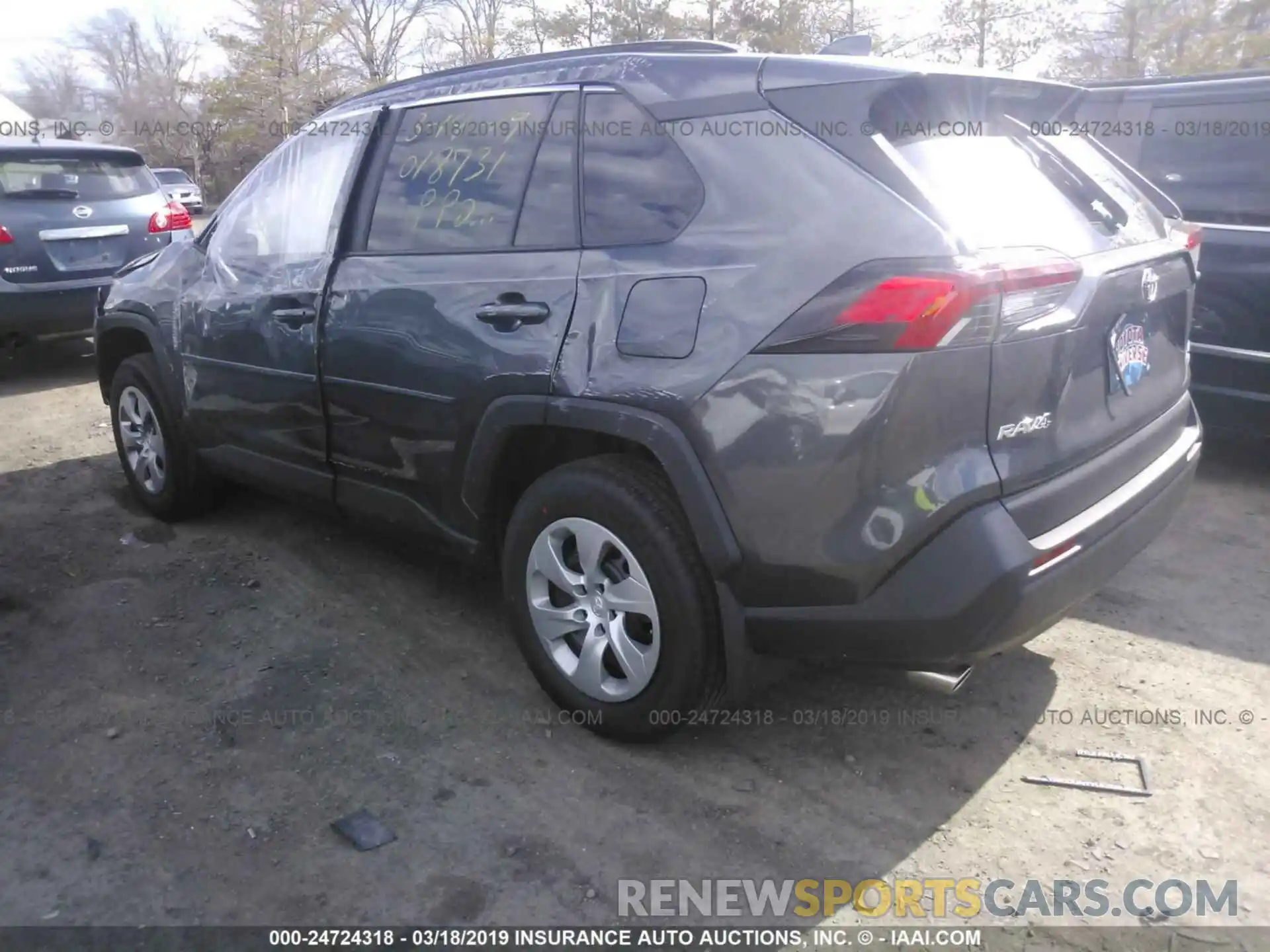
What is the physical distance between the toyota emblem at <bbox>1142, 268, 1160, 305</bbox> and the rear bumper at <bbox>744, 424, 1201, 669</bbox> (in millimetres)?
533

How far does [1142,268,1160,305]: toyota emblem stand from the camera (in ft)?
9.09

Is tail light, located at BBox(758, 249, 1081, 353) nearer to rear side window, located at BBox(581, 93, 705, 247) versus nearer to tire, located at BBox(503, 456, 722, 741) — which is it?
rear side window, located at BBox(581, 93, 705, 247)

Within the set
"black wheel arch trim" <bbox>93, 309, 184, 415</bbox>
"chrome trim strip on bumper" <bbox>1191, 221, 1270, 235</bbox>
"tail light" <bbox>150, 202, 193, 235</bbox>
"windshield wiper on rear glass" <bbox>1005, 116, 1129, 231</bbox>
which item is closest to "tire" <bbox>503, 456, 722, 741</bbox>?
"windshield wiper on rear glass" <bbox>1005, 116, 1129, 231</bbox>

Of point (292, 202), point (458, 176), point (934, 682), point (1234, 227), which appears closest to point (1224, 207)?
point (1234, 227)

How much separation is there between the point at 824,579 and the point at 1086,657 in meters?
1.50

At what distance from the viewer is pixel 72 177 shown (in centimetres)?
795

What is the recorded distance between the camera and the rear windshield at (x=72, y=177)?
25.0 ft

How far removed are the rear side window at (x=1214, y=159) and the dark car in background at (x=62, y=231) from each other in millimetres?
6766

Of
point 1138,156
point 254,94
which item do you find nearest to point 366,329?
point 1138,156

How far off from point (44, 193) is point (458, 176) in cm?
592

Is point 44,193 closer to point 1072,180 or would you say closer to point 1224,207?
point 1072,180

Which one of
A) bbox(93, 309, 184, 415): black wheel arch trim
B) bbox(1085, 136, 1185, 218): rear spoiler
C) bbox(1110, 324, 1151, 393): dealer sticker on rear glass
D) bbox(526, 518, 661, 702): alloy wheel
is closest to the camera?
bbox(1110, 324, 1151, 393): dealer sticker on rear glass

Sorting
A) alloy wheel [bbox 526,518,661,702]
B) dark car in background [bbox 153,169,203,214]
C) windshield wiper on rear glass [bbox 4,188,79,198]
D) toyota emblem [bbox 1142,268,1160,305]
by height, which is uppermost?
dark car in background [bbox 153,169,203,214]

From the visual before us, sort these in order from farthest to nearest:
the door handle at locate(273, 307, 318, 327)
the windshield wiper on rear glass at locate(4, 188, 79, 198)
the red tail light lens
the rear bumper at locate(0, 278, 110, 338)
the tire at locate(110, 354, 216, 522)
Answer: the windshield wiper on rear glass at locate(4, 188, 79, 198), the rear bumper at locate(0, 278, 110, 338), the tire at locate(110, 354, 216, 522), the door handle at locate(273, 307, 318, 327), the red tail light lens
